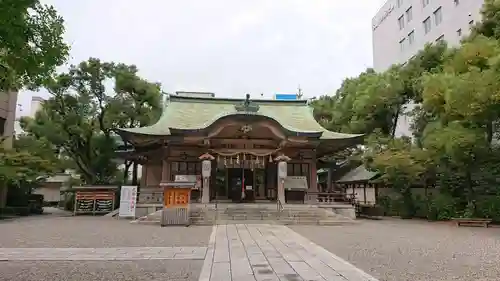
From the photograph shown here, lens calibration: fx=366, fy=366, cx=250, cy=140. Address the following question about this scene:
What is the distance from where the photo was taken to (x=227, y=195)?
19188mm

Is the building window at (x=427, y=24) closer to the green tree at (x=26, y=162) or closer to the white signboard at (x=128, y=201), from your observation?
the white signboard at (x=128, y=201)

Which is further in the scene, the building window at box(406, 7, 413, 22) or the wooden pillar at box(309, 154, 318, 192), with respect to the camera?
the building window at box(406, 7, 413, 22)

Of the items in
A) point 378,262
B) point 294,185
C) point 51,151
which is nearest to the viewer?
point 378,262

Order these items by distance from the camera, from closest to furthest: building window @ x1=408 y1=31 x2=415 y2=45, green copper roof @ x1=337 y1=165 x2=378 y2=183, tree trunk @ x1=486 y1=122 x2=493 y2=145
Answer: tree trunk @ x1=486 y1=122 x2=493 y2=145 → green copper roof @ x1=337 y1=165 x2=378 y2=183 → building window @ x1=408 y1=31 x2=415 y2=45

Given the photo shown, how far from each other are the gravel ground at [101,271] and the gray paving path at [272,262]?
1.29 feet

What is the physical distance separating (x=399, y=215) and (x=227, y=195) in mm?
9119

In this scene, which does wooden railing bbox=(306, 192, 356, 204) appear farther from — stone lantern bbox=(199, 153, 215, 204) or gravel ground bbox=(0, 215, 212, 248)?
gravel ground bbox=(0, 215, 212, 248)

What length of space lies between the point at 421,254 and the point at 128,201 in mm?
12552

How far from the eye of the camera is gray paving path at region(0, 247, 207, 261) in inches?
280

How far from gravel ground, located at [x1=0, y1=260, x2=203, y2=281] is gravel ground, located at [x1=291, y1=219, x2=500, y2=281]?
303 cm

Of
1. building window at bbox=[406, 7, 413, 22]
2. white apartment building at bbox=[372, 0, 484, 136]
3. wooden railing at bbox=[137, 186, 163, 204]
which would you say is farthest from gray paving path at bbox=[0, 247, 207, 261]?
building window at bbox=[406, 7, 413, 22]

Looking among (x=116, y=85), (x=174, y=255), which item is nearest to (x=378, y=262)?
(x=174, y=255)

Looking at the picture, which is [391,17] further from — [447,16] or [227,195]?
[227,195]

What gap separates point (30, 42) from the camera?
4.97 meters
